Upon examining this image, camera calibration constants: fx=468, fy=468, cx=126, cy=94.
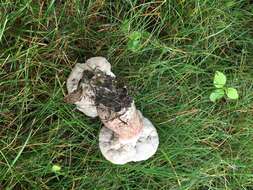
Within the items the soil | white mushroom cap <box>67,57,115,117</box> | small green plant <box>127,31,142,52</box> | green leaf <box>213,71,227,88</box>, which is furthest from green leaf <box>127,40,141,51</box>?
green leaf <box>213,71,227,88</box>

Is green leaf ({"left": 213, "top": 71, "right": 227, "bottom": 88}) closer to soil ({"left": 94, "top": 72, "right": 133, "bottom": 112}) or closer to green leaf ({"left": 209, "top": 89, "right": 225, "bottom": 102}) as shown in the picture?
green leaf ({"left": 209, "top": 89, "right": 225, "bottom": 102})

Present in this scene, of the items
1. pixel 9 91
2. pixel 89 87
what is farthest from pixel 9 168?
pixel 89 87

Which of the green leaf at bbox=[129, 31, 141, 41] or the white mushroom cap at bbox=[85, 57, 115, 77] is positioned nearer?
the white mushroom cap at bbox=[85, 57, 115, 77]

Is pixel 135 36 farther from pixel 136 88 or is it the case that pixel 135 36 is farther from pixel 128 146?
pixel 128 146

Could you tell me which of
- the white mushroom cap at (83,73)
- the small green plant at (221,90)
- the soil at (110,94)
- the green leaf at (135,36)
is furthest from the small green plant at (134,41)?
the small green plant at (221,90)

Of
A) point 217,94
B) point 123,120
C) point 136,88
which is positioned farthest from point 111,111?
point 217,94

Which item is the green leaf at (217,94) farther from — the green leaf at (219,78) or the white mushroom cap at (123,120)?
the white mushroom cap at (123,120)

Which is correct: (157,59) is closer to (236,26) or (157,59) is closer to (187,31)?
(187,31)
